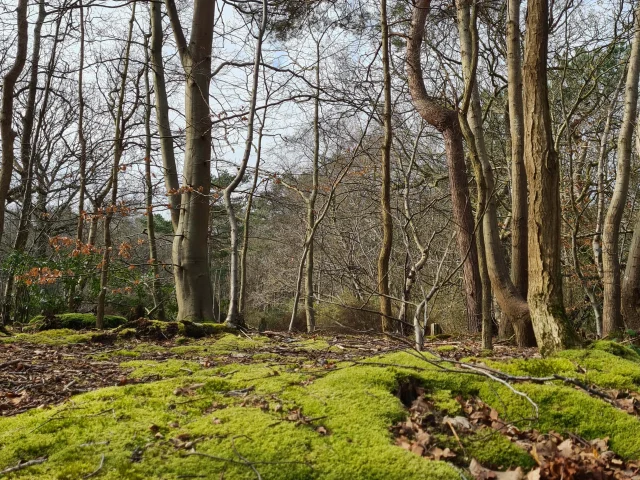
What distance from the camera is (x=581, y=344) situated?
12.6 ft

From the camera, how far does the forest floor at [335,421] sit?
2043 millimetres

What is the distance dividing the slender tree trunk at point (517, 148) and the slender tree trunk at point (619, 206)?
222cm

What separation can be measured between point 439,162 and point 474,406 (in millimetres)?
11122

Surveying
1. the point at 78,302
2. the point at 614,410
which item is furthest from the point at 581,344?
the point at 78,302

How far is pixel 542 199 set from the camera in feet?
13.0

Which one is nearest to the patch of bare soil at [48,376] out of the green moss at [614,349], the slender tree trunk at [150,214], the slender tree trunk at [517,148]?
the green moss at [614,349]

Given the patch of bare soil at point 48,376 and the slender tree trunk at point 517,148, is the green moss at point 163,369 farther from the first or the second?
the slender tree trunk at point 517,148

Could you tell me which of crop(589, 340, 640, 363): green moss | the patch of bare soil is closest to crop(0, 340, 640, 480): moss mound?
crop(589, 340, 640, 363): green moss

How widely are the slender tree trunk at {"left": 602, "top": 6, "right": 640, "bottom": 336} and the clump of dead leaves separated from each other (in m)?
5.99

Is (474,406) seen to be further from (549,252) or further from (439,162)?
(439,162)

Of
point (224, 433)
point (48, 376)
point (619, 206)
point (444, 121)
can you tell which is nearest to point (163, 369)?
point (48, 376)

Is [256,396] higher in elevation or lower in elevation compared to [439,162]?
lower

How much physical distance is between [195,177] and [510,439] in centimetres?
613

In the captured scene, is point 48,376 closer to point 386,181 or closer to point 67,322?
Answer: point 386,181
